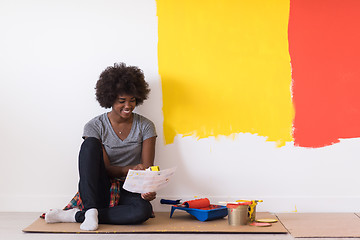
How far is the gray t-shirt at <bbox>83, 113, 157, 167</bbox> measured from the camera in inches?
112

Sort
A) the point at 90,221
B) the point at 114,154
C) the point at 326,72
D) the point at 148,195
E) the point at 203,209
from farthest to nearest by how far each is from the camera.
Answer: the point at 326,72
the point at 114,154
the point at 203,209
the point at 148,195
the point at 90,221

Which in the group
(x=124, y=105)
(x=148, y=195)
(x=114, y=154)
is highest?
(x=124, y=105)

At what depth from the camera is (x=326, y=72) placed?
3045mm

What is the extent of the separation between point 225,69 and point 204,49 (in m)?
0.19

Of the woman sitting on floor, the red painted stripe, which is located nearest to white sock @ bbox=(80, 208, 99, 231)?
the woman sitting on floor

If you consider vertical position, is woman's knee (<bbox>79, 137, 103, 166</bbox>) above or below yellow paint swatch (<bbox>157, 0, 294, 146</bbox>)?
below

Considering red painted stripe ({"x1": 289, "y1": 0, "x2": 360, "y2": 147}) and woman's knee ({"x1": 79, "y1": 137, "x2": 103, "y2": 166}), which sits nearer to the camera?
woman's knee ({"x1": 79, "y1": 137, "x2": 103, "y2": 166})

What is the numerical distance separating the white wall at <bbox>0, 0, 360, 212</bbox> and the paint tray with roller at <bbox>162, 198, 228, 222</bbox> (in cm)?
28

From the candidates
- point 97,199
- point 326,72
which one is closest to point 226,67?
point 326,72

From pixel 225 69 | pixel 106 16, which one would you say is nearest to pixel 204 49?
pixel 225 69

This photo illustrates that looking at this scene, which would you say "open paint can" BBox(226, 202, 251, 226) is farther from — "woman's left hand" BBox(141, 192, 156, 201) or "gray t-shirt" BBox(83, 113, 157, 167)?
"gray t-shirt" BBox(83, 113, 157, 167)

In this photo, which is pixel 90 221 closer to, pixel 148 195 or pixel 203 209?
pixel 148 195

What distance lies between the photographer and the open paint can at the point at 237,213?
99.6 inches

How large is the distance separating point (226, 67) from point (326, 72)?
0.63m
